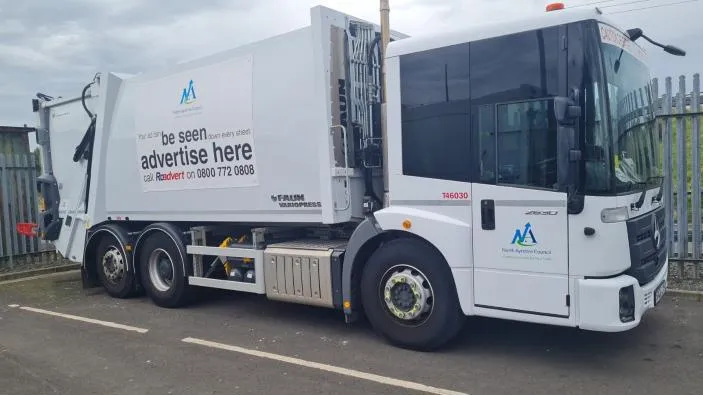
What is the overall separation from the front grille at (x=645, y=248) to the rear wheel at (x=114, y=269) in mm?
6539

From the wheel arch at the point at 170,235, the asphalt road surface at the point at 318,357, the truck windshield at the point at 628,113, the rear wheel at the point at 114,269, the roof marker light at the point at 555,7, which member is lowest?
the asphalt road surface at the point at 318,357

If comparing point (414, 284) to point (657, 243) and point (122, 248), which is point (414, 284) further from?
point (122, 248)

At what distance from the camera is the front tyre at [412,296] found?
5289mm

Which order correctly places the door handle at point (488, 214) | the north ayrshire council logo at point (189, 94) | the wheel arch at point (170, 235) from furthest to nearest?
the wheel arch at point (170, 235)
the north ayrshire council logo at point (189, 94)
the door handle at point (488, 214)

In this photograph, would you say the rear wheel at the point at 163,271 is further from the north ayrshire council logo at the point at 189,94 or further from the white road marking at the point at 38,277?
the white road marking at the point at 38,277

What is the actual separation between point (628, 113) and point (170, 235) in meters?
5.59

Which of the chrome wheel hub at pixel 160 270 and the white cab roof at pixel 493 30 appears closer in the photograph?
the white cab roof at pixel 493 30

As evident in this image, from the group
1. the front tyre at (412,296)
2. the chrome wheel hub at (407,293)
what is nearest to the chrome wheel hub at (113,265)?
the front tyre at (412,296)

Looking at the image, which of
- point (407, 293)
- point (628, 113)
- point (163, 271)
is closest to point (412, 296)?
point (407, 293)

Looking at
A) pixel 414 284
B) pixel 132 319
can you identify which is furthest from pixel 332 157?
pixel 132 319

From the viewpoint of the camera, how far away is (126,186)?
830 centimetres

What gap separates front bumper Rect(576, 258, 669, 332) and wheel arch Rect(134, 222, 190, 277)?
494 cm

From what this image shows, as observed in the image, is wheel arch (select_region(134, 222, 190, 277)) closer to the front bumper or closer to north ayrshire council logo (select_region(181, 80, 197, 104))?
north ayrshire council logo (select_region(181, 80, 197, 104))

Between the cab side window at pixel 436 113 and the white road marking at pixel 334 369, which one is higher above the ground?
the cab side window at pixel 436 113
